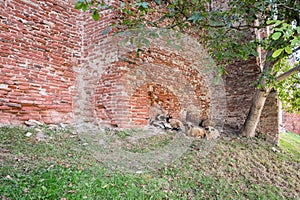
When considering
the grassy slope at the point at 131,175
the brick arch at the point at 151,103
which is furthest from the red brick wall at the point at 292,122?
the brick arch at the point at 151,103

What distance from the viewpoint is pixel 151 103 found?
4.84 meters

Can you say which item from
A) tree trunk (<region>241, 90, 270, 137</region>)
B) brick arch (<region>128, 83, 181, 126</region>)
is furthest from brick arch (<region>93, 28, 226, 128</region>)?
tree trunk (<region>241, 90, 270, 137</region>)

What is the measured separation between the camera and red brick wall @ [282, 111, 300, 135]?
933 cm

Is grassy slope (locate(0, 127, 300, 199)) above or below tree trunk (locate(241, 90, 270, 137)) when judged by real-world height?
below

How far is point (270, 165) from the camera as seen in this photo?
3.83 meters

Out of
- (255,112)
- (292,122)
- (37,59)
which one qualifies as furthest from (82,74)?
(292,122)

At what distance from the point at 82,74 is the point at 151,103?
170 centimetres

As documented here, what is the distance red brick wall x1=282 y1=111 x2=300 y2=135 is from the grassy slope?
6.30 metres

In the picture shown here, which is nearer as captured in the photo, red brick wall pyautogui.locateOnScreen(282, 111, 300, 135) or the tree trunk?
the tree trunk

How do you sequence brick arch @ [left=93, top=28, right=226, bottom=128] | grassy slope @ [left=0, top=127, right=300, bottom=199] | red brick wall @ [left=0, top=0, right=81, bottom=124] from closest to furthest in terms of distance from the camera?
grassy slope @ [left=0, top=127, right=300, bottom=199] → red brick wall @ [left=0, top=0, right=81, bottom=124] → brick arch @ [left=93, top=28, right=226, bottom=128]

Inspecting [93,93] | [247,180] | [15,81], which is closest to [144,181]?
→ [247,180]

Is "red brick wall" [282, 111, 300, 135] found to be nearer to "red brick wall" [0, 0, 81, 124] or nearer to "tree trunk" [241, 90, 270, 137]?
"tree trunk" [241, 90, 270, 137]

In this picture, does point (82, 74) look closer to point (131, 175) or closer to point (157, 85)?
point (157, 85)

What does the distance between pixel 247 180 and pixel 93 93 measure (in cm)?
320
